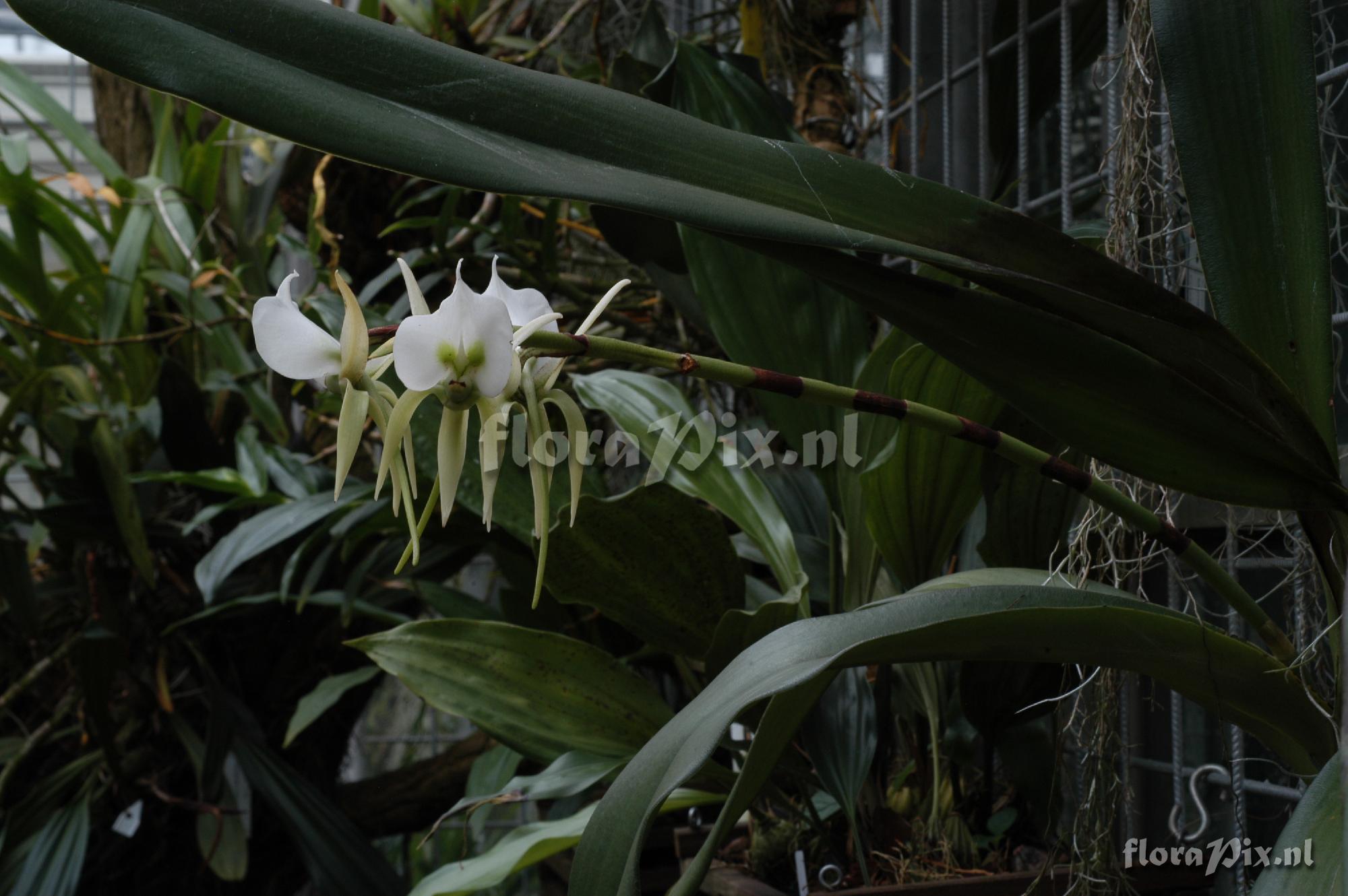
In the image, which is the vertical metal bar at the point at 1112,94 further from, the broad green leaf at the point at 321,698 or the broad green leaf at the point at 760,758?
the broad green leaf at the point at 321,698

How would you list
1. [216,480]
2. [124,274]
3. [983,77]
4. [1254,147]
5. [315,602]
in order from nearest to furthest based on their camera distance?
[1254,147], [983,77], [216,480], [315,602], [124,274]

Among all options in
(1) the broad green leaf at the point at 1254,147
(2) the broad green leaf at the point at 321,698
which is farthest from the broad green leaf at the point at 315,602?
(1) the broad green leaf at the point at 1254,147

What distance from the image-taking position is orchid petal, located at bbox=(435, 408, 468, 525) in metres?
0.33

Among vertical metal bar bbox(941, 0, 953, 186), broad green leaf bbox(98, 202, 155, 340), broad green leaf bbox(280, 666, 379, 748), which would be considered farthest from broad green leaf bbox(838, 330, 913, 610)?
broad green leaf bbox(98, 202, 155, 340)

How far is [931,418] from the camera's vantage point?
36cm

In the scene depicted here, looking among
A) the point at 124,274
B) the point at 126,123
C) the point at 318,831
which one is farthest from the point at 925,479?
the point at 126,123

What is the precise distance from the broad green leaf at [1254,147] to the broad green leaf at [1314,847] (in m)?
0.16

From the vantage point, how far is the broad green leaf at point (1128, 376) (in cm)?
37

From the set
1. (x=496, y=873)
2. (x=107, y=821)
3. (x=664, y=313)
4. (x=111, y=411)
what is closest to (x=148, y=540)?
(x=111, y=411)

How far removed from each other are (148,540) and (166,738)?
0.89ft

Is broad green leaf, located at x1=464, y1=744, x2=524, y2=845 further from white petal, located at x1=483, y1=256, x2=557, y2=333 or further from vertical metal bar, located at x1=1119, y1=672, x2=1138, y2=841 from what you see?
white petal, located at x1=483, y1=256, x2=557, y2=333

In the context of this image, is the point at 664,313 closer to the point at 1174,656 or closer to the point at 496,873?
the point at 496,873

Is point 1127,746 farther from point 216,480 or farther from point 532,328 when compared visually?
point 216,480

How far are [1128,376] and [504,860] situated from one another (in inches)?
19.6
